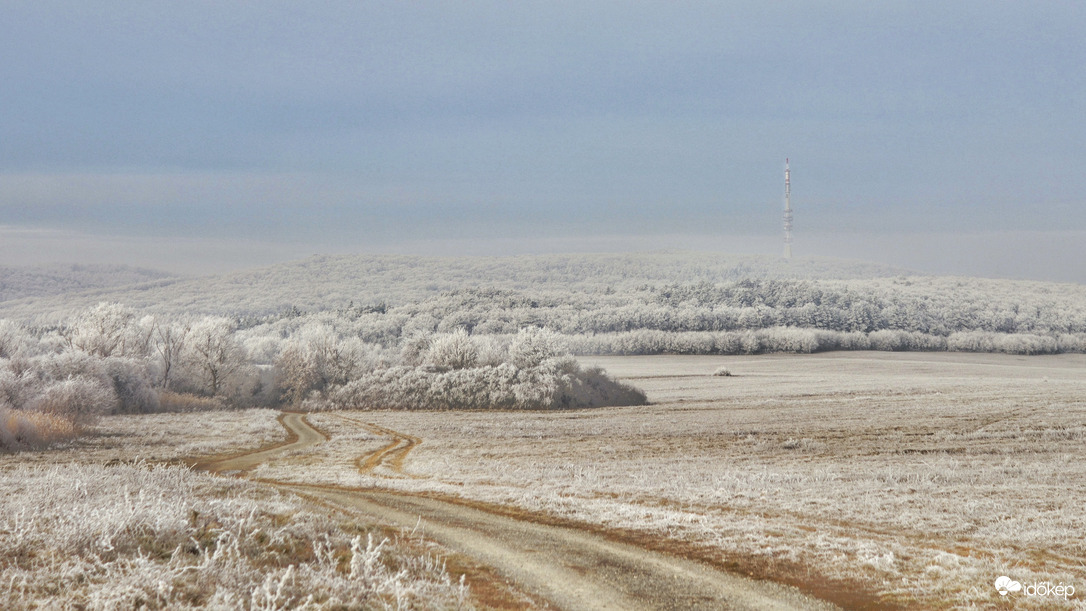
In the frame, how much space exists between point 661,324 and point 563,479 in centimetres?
11392

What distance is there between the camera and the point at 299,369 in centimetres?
6712

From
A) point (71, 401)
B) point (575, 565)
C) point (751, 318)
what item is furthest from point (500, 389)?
point (751, 318)

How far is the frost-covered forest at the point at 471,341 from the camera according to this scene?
172ft

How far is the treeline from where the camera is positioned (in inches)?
2098

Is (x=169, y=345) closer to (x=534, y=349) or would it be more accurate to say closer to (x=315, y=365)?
(x=315, y=365)

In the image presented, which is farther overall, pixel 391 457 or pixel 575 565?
pixel 391 457

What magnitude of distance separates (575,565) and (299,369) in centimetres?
6100

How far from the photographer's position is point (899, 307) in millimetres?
141375

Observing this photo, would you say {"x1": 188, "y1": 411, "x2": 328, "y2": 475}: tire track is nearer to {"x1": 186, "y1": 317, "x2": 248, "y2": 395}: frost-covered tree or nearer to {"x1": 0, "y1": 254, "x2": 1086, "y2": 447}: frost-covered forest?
{"x1": 0, "y1": 254, "x2": 1086, "y2": 447}: frost-covered forest

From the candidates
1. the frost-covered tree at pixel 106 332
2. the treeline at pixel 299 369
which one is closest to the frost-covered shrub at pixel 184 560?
the treeline at pixel 299 369

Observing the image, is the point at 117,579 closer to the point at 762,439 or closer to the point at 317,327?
the point at 762,439

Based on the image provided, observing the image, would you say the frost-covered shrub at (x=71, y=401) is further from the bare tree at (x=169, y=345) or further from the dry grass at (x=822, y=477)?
the bare tree at (x=169, y=345)

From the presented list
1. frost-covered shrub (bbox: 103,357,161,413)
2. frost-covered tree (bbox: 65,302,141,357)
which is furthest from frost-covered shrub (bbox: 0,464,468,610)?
frost-covered tree (bbox: 65,302,141,357)

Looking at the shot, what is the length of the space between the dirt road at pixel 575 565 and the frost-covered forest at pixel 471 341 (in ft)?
79.6
